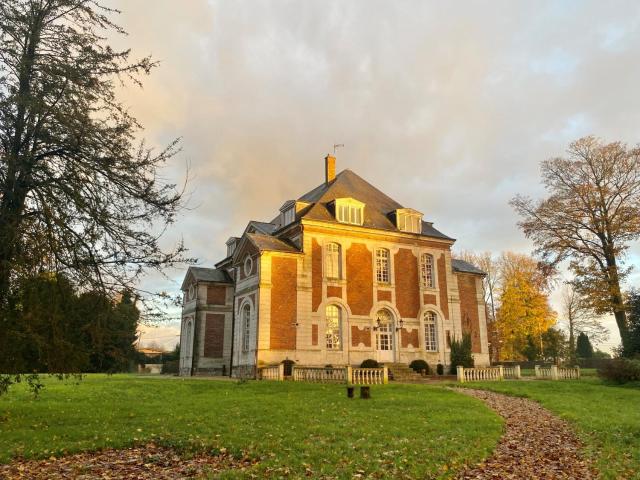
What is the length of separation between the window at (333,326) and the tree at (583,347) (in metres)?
32.0

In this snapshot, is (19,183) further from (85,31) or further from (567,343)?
(567,343)

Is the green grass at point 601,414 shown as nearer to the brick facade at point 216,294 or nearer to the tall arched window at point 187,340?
the brick facade at point 216,294

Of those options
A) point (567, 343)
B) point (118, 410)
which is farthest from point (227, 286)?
point (567, 343)

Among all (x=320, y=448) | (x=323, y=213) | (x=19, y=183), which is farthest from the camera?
(x=323, y=213)

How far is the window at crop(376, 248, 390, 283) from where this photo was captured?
3264cm

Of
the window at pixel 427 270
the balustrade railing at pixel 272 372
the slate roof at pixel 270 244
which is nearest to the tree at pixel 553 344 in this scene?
the window at pixel 427 270

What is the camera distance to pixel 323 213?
31.7 m

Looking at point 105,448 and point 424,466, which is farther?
point 105,448

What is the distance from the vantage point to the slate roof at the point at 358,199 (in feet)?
105

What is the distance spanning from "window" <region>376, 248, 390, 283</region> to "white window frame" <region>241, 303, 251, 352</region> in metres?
8.59

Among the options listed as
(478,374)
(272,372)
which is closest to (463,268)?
(478,374)

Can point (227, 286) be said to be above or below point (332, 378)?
above

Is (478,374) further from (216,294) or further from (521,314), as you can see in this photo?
(521,314)

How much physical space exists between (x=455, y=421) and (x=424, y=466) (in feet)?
14.7
